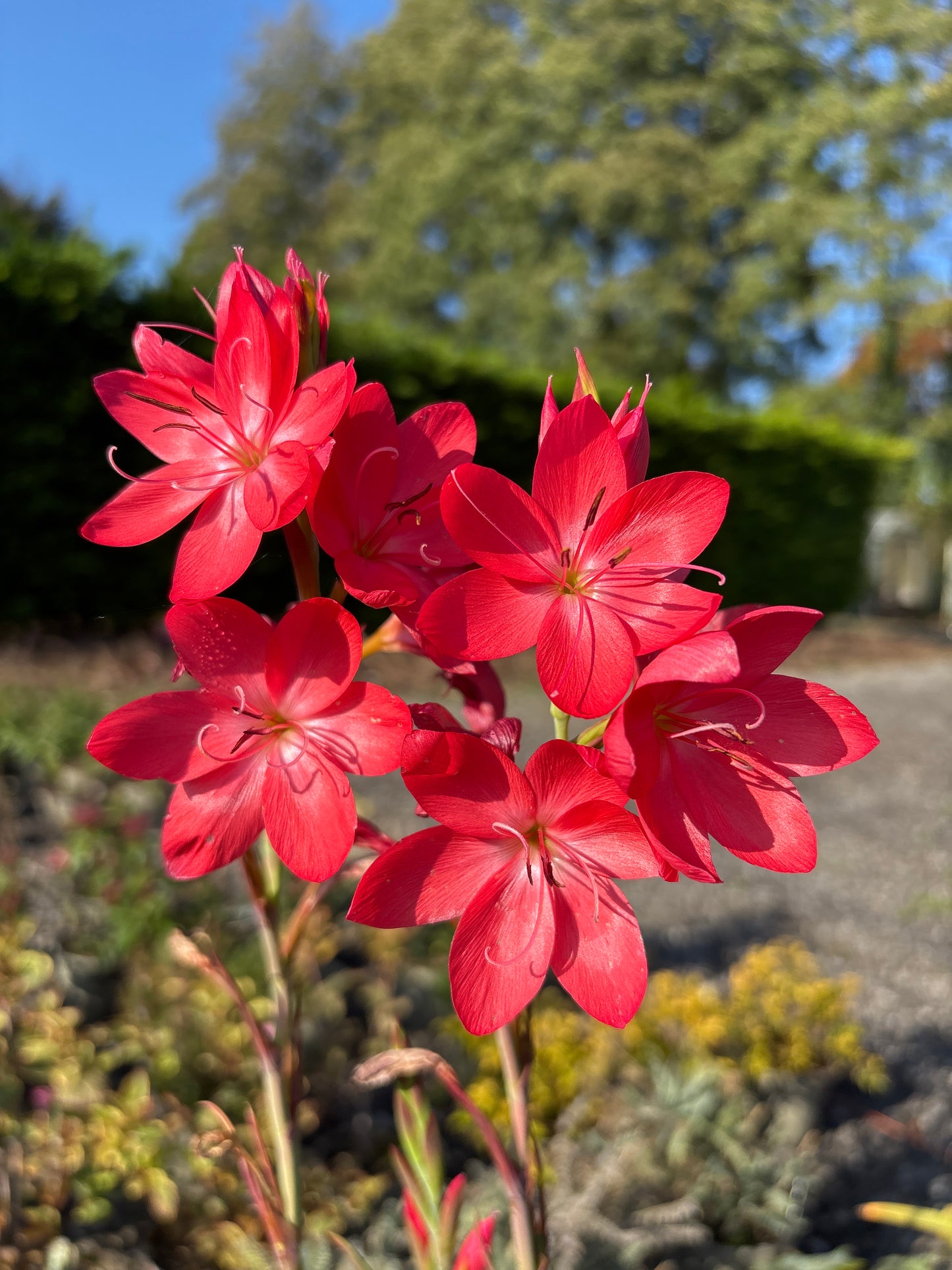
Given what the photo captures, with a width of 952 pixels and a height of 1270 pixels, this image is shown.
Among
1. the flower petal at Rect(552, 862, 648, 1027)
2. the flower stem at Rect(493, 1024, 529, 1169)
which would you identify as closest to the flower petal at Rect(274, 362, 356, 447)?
the flower petal at Rect(552, 862, 648, 1027)

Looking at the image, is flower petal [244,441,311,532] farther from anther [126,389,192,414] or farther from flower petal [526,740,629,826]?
flower petal [526,740,629,826]

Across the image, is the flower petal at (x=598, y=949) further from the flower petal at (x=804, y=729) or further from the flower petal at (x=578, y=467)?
the flower petal at (x=578, y=467)

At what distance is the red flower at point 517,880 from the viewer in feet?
2.32

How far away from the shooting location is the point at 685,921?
3.58 meters

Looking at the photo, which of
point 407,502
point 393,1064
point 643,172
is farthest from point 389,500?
point 643,172

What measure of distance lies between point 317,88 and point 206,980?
2941 centimetres

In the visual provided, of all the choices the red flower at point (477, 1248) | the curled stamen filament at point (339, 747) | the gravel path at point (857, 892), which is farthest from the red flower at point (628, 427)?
the gravel path at point (857, 892)

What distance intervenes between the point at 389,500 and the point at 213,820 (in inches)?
12.8

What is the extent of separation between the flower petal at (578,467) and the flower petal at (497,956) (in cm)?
29

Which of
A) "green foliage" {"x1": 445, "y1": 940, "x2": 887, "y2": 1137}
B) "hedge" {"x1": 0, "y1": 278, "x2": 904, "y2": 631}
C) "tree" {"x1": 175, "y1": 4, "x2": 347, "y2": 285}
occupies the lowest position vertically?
"green foliage" {"x1": 445, "y1": 940, "x2": 887, "y2": 1137}

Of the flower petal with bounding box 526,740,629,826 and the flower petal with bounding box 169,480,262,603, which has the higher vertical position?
the flower petal with bounding box 169,480,262,603

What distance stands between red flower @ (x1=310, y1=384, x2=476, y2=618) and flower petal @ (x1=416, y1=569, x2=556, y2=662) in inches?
2.1

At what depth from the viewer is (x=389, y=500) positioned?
0.80 meters

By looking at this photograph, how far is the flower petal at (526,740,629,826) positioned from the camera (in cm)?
69
